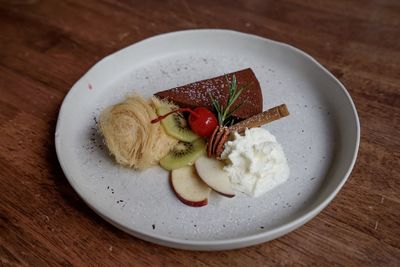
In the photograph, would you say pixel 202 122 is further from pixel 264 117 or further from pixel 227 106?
pixel 264 117

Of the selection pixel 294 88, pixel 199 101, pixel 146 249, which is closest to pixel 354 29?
pixel 294 88

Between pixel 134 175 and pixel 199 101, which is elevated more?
pixel 199 101

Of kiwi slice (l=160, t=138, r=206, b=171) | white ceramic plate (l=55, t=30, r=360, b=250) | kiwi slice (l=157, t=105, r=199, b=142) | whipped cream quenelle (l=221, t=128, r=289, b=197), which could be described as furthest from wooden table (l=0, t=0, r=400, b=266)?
kiwi slice (l=157, t=105, r=199, b=142)

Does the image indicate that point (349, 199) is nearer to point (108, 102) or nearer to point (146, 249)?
point (146, 249)

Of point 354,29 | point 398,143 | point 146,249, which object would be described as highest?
point 354,29

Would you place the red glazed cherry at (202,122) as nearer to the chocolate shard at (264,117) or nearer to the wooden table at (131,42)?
the chocolate shard at (264,117)

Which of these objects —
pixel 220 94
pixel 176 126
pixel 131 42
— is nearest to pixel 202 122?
pixel 176 126

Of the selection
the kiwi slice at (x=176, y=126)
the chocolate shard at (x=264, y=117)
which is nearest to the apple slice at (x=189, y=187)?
the kiwi slice at (x=176, y=126)
